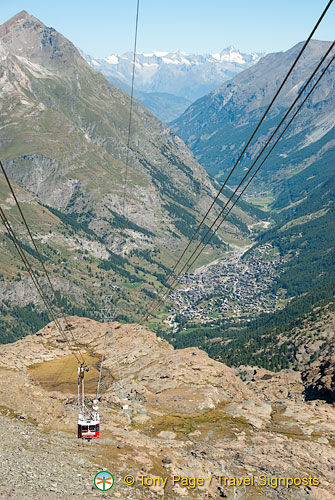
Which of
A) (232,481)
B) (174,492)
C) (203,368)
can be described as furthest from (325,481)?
(203,368)

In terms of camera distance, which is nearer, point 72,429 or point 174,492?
point 174,492

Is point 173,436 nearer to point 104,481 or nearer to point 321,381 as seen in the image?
point 104,481

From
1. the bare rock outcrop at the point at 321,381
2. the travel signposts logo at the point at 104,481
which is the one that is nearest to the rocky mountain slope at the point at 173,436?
the travel signposts logo at the point at 104,481

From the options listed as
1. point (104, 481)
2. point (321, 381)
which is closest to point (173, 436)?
point (104, 481)

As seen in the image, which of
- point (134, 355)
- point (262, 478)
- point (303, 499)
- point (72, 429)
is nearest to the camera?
point (303, 499)

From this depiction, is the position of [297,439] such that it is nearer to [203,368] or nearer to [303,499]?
[303,499]

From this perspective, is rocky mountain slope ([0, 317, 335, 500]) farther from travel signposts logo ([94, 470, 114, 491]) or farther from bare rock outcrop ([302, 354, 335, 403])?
bare rock outcrop ([302, 354, 335, 403])
